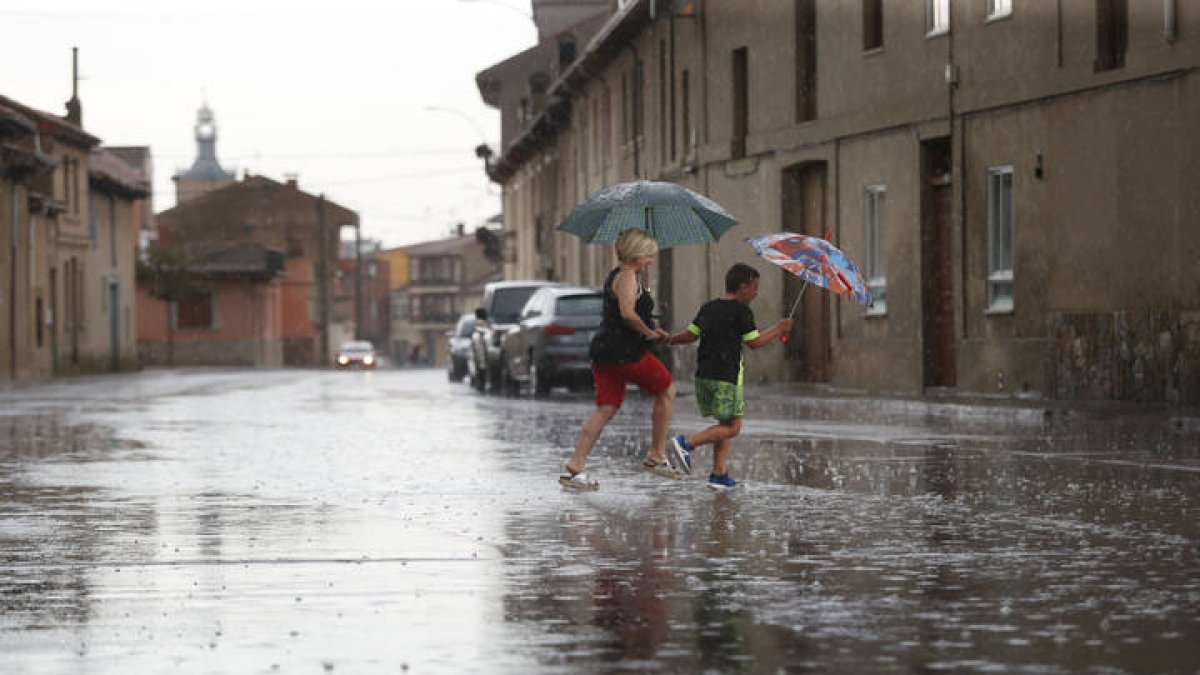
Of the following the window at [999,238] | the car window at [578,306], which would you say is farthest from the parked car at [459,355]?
the window at [999,238]

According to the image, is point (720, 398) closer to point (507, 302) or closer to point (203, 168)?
point (507, 302)

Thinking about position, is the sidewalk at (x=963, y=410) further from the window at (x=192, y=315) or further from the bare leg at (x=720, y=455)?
the window at (x=192, y=315)

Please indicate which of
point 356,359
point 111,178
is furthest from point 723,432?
point 356,359

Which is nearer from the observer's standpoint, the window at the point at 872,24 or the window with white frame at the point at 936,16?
the window with white frame at the point at 936,16

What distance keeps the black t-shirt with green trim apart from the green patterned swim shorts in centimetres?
4

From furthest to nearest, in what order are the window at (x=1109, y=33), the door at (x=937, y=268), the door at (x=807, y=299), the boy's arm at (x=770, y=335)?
the door at (x=807, y=299), the door at (x=937, y=268), the window at (x=1109, y=33), the boy's arm at (x=770, y=335)

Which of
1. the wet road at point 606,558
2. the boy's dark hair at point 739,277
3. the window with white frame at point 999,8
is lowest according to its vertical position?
the wet road at point 606,558

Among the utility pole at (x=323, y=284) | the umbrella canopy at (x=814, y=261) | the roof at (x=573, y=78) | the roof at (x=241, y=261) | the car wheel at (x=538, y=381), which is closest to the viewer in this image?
the umbrella canopy at (x=814, y=261)

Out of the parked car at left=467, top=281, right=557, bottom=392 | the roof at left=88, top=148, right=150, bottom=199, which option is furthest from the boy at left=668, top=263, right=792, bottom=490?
the roof at left=88, top=148, right=150, bottom=199

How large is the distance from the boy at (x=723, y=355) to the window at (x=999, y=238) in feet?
45.0

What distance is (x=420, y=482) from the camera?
14.5 metres

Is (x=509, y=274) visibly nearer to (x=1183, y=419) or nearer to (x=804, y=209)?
(x=804, y=209)

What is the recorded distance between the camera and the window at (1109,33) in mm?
23703

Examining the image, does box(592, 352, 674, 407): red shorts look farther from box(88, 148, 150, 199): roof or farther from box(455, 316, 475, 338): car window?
box(88, 148, 150, 199): roof
